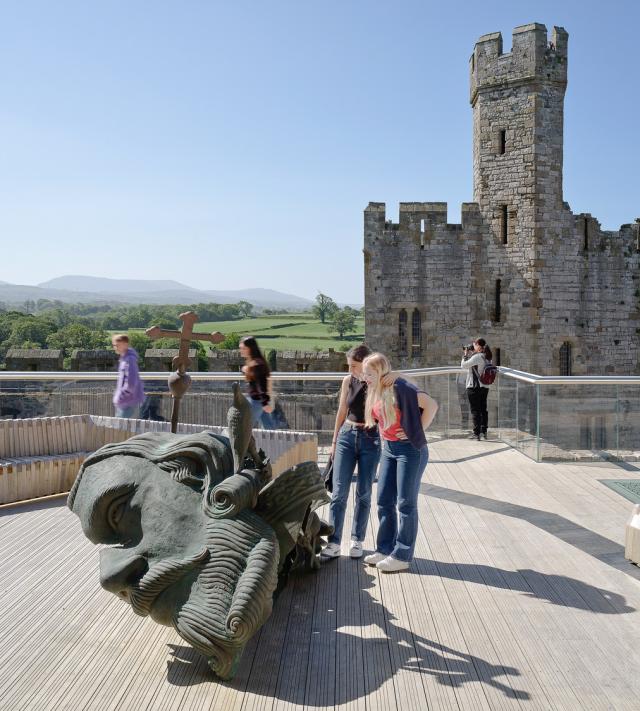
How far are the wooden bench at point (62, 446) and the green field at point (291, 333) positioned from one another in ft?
260

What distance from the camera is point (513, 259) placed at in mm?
19719

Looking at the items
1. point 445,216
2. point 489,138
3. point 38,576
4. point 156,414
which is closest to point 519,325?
point 445,216

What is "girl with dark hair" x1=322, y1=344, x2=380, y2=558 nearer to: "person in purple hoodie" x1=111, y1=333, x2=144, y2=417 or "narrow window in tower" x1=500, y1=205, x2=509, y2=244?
"person in purple hoodie" x1=111, y1=333, x2=144, y2=417

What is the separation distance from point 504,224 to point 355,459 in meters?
16.6

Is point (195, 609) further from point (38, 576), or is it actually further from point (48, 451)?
point (48, 451)

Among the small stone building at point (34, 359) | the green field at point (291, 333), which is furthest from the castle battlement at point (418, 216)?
the green field at point (291, 333)

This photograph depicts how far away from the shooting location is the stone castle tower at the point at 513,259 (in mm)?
19125

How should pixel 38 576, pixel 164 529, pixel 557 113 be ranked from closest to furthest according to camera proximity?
pixel 164 529
pixel 38 576
pixel 557 113

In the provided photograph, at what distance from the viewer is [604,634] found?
11.2 ft

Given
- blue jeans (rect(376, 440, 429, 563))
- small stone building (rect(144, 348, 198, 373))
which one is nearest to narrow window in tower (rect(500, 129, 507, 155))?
small stone building (rect(144, 348, 198, 373))

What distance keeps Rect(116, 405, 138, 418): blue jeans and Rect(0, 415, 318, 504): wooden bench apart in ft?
0.49

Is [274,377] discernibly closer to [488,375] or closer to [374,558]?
[488,375]

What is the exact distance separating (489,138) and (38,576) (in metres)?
18.0

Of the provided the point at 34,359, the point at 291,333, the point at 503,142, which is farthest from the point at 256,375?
the point at 291,333
